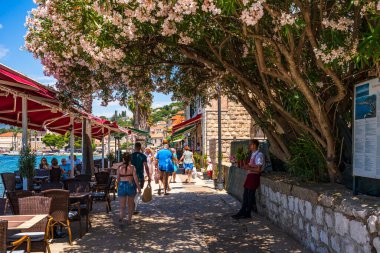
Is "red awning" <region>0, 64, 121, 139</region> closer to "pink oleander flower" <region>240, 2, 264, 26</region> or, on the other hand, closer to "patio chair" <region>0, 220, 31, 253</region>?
"patio chair" <region>0, 220, 31, 253</region>

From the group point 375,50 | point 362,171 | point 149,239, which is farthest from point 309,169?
point 375,50

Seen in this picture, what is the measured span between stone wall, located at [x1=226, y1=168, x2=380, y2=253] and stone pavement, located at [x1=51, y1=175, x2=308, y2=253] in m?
0.32

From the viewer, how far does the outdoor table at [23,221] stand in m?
5.07

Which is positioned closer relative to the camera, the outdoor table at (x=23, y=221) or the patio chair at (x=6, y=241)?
the patio chair at (x=6, y=241)

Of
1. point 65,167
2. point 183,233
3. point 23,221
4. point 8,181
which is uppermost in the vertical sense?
point 23,221

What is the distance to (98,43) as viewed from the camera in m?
7.01

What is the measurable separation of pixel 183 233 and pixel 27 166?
359 cm

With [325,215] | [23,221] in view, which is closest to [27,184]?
[23,221]

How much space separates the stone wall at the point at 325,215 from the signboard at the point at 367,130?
0.40 meters

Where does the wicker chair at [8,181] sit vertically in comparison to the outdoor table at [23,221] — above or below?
below

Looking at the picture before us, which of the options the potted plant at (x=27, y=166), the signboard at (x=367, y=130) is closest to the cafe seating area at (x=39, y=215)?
the potted plant at (x=27, y=166)

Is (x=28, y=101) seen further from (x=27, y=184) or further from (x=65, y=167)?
Result: (x=65, y=167)

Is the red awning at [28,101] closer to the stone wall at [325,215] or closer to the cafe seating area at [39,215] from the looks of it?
the cafe seating area at [39,215]

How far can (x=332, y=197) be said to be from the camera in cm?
585
